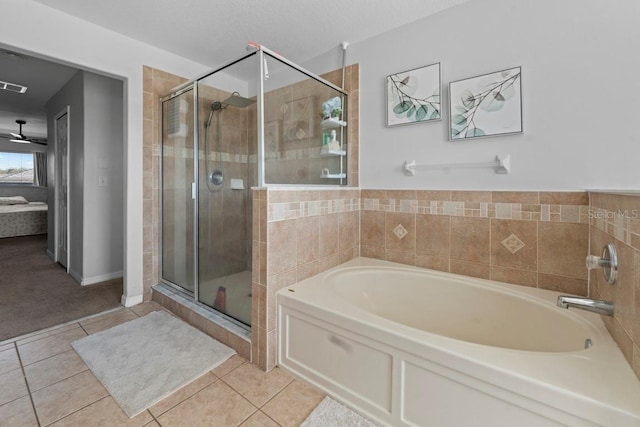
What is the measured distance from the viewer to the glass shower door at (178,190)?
2461 millimetres

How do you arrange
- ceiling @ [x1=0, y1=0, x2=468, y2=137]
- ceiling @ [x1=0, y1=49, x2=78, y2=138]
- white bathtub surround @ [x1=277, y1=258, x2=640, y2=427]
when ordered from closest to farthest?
white bathtub surround @ [x1=277, y1=258, x2=640, y2=427]
ceiling @ [x1=0, y1=0, x2=468, y2=137]
ceiling @ [x1=0, y1=49, x2=78, y2=138]

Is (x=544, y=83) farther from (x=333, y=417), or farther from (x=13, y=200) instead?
(x=13, y=200)

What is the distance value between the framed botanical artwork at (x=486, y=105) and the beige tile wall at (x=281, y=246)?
100cm

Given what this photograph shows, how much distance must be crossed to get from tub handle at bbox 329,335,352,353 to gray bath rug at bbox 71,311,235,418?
2.46 feet

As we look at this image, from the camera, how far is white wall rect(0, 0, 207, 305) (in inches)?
75.0

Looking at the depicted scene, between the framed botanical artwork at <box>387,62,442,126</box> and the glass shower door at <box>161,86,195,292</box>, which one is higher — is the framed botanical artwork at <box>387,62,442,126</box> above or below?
above

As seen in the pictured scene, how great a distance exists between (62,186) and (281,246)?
378cm

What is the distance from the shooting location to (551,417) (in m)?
0.88

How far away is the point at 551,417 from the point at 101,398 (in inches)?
75.1

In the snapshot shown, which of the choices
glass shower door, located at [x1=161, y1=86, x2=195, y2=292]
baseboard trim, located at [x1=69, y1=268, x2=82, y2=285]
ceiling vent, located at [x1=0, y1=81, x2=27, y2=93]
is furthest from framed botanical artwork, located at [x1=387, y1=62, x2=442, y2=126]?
ceiling vent, located at [x1=0, y1=81, x2=27, y2=93]

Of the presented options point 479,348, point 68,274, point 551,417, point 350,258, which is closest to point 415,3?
point 350,258

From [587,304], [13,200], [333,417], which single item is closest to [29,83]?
[13,200]

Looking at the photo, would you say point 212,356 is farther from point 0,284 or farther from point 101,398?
point 0,284

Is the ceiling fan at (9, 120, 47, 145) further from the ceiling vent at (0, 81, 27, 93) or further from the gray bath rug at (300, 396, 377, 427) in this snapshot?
the gray bath rug at (300, 396, 377, 427)
